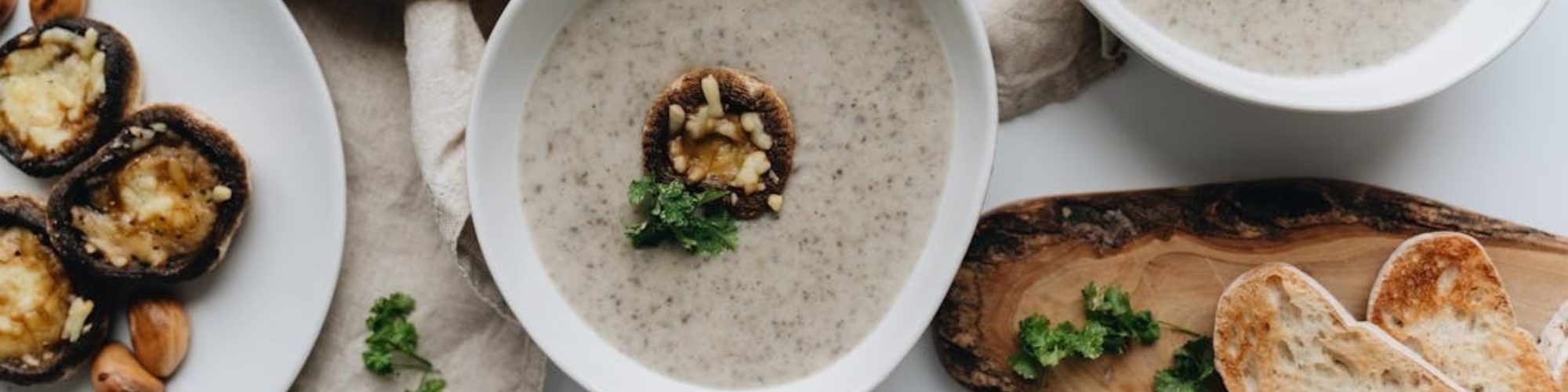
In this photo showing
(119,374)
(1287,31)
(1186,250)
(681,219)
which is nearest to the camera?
(681,219)

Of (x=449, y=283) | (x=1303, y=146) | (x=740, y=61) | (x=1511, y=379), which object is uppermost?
(x=740, y=61)

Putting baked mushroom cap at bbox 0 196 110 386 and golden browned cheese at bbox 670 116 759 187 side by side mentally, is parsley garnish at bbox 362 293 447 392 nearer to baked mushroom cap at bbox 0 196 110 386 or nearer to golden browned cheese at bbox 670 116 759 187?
baked mushroom cap at bbox 0 196 110 386

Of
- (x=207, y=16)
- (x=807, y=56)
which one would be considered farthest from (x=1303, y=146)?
(x=207, y=16)

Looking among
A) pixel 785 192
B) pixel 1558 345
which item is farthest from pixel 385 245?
pixel 1558 345

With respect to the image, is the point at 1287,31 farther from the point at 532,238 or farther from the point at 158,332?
the point at 158,332

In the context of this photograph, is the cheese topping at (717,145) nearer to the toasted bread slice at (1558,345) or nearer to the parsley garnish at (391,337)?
the parsley garnish at (391,337)

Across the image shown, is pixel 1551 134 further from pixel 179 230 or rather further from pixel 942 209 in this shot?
pixel 179 230

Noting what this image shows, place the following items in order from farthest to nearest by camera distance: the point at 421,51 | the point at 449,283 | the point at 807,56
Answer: the point at 449,283 → the point at 421,51 → the point at 807,56

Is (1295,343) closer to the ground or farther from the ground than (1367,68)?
closer to the ground
